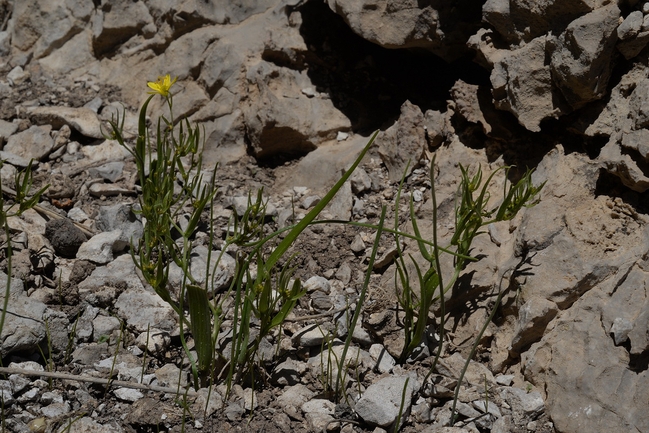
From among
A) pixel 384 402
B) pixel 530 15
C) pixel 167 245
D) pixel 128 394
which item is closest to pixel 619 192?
pixel 530 15

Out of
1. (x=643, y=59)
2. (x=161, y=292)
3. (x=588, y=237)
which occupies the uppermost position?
(x=643, y=59)

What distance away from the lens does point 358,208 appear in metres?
3.07

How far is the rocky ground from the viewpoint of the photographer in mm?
2207

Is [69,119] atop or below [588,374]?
atop

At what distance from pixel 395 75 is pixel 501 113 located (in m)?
0.80

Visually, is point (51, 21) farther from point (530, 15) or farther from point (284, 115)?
point (530, 15)

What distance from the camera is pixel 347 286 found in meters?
2.73

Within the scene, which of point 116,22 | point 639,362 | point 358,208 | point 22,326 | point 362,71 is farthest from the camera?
point 116,22

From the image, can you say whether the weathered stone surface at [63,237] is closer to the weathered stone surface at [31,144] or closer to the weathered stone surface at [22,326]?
the weathered stone surface at [22,326]

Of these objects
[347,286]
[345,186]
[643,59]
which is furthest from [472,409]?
[643,59]

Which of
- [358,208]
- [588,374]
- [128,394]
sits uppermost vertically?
[358,208]

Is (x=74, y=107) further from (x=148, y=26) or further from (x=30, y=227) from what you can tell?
(x=30, y=227)

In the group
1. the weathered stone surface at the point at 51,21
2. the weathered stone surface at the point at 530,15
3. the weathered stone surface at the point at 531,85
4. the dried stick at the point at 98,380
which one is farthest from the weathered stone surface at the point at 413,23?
the dried stick at the point at 98,380

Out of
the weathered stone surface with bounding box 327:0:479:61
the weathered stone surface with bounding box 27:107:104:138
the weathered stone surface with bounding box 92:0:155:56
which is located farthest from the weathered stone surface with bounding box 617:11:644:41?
the weathered stone surface with bounding box 92:0:155:56
